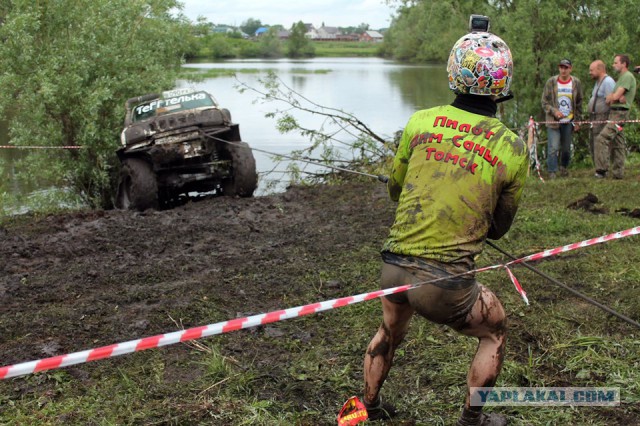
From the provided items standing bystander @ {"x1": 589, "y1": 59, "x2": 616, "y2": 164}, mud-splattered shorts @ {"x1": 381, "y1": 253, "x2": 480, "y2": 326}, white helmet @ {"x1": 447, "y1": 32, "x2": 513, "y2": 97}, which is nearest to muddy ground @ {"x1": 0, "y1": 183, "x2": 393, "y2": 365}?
mud-splattered shorts @ {"x1": 381, "y1": 253, "x2": 480, "y2": 326}

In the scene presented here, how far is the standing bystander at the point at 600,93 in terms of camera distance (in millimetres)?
11875

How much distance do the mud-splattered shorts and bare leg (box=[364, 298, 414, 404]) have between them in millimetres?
161

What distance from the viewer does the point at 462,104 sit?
3564 millimetres

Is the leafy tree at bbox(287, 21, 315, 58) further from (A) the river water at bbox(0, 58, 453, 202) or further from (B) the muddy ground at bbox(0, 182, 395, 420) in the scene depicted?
(B) the muddy ground at bbox(0, 182, 395, 420)

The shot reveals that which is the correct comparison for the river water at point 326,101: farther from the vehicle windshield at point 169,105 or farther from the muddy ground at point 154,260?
the muddy ground at point 154,260

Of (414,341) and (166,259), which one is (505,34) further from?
(414,341)

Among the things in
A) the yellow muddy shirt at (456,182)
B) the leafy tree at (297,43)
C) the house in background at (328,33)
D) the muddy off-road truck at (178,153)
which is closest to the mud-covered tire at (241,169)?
the muddy off-road truck at (178,153)

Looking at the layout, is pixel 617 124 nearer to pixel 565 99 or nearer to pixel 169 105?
pixel 565 99

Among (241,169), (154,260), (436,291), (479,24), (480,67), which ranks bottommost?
(154,260)

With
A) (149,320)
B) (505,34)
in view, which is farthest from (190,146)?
(505,34)

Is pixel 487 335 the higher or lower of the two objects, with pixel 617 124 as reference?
lower

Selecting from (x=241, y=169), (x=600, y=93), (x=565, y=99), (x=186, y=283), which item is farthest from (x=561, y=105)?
(x=186, y=283)

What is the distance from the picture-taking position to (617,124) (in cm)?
1184

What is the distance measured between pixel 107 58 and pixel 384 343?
11.5 m
